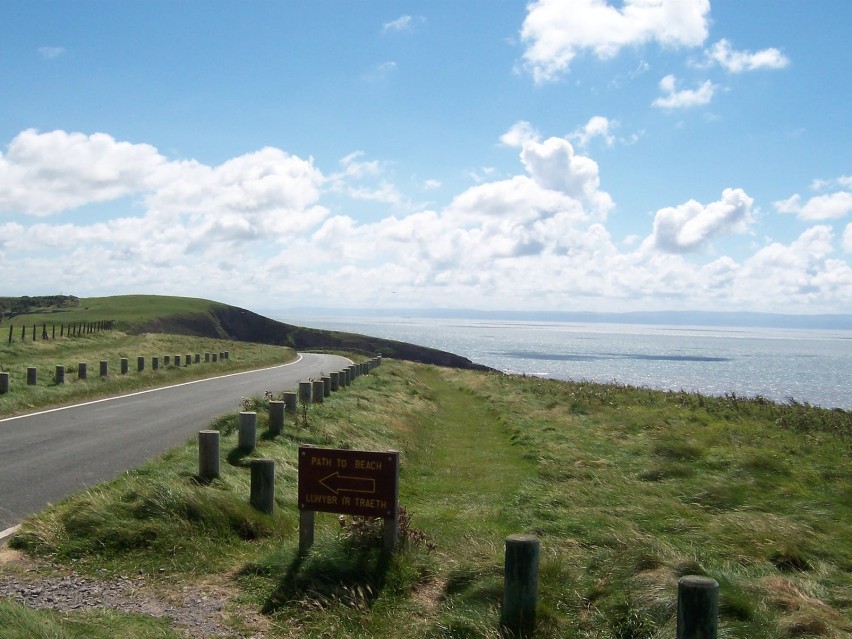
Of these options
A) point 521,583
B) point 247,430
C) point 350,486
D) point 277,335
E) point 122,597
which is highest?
point 350,486

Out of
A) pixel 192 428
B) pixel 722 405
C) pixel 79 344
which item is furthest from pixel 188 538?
pixel 79 344

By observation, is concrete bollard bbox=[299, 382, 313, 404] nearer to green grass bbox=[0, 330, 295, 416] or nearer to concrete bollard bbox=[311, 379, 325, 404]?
concrete bollard bbox=[311, 379, 325, 404]

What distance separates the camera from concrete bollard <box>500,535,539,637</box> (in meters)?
5.44

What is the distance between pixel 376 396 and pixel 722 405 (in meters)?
11.5

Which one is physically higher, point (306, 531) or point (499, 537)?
point (306, 531)

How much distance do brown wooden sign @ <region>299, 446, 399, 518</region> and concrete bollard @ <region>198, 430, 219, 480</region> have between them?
8.26 ft

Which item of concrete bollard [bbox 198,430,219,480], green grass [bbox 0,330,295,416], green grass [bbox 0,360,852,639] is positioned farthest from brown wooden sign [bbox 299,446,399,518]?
green grass [bbox 0,330,295,416]

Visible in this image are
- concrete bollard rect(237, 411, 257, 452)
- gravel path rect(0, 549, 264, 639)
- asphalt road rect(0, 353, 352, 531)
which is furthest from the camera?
concrete bollard rect(237, 411, 257, 452)

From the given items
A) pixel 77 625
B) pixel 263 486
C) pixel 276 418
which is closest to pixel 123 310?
pixel 276 418

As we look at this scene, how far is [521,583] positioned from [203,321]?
10045 cm

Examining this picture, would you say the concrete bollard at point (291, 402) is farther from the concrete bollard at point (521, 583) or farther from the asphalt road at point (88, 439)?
the concrete bollard at point (521, 583)

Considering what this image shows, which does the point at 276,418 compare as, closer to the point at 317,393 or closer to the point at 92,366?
the point at 317,393

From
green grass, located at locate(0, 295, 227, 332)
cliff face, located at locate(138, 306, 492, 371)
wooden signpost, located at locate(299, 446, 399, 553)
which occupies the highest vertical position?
green grass, located at locate(0, 295, 227, 332)

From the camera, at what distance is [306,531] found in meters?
6.95
